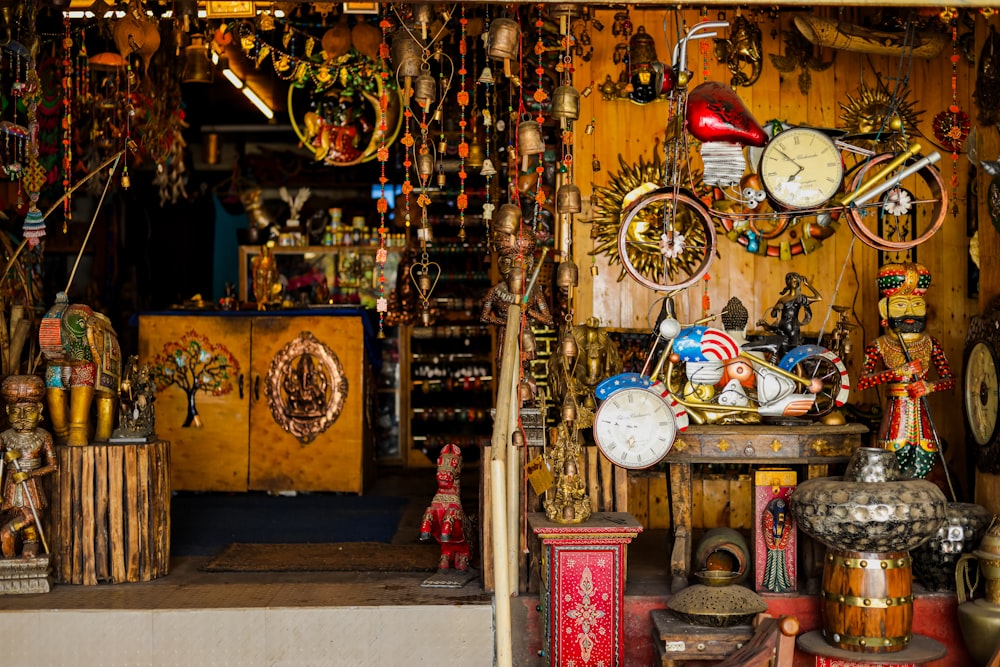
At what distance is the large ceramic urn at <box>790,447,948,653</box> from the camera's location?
5.05m

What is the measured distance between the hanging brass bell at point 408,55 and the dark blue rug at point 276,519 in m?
3.11

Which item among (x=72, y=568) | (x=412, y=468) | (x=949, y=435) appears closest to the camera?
(x=72, y=568)

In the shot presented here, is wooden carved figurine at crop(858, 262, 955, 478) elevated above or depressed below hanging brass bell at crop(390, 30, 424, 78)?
below

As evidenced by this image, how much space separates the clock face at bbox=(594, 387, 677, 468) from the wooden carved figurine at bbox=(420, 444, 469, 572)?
954 millimetres

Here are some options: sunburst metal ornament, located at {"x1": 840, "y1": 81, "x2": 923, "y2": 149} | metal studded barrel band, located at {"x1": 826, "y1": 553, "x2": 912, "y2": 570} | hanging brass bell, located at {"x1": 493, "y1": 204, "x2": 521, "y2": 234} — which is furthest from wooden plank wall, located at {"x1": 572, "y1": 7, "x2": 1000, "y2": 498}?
metal studded barrel band, located at {"x1": 826, "y1": 553, "x2": 912, "y2": 570}

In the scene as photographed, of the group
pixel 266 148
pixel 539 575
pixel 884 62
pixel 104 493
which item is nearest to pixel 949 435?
pixel 884 62

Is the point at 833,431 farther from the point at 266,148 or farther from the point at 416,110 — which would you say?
the point at 266,148

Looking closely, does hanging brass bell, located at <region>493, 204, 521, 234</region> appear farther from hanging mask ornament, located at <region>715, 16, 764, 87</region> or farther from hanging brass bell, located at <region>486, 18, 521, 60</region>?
hanging mask ornament, located at <region>715, 16, 764, 87</region>

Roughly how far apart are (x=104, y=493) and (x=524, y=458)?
2241 mm

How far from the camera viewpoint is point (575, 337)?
20.1 feet

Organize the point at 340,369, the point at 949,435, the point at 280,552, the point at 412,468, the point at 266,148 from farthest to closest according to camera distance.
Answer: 1. the point at 266,148
2. the point at 412,468
3. the point at 340,369
4. the point at 949,435
5. the point at 280,552

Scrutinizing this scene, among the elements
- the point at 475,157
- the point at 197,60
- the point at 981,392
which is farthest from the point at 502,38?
the point at 197,60

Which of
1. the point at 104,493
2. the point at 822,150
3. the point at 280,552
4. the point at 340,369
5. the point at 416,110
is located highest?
the point at 416,110

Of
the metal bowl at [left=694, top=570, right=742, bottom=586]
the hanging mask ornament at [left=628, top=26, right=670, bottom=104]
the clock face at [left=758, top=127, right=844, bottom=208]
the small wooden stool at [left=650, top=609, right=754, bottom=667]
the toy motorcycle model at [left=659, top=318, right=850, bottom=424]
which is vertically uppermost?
the hanging mask ornament at [left=628, top=26, right=670, bottom=104]
